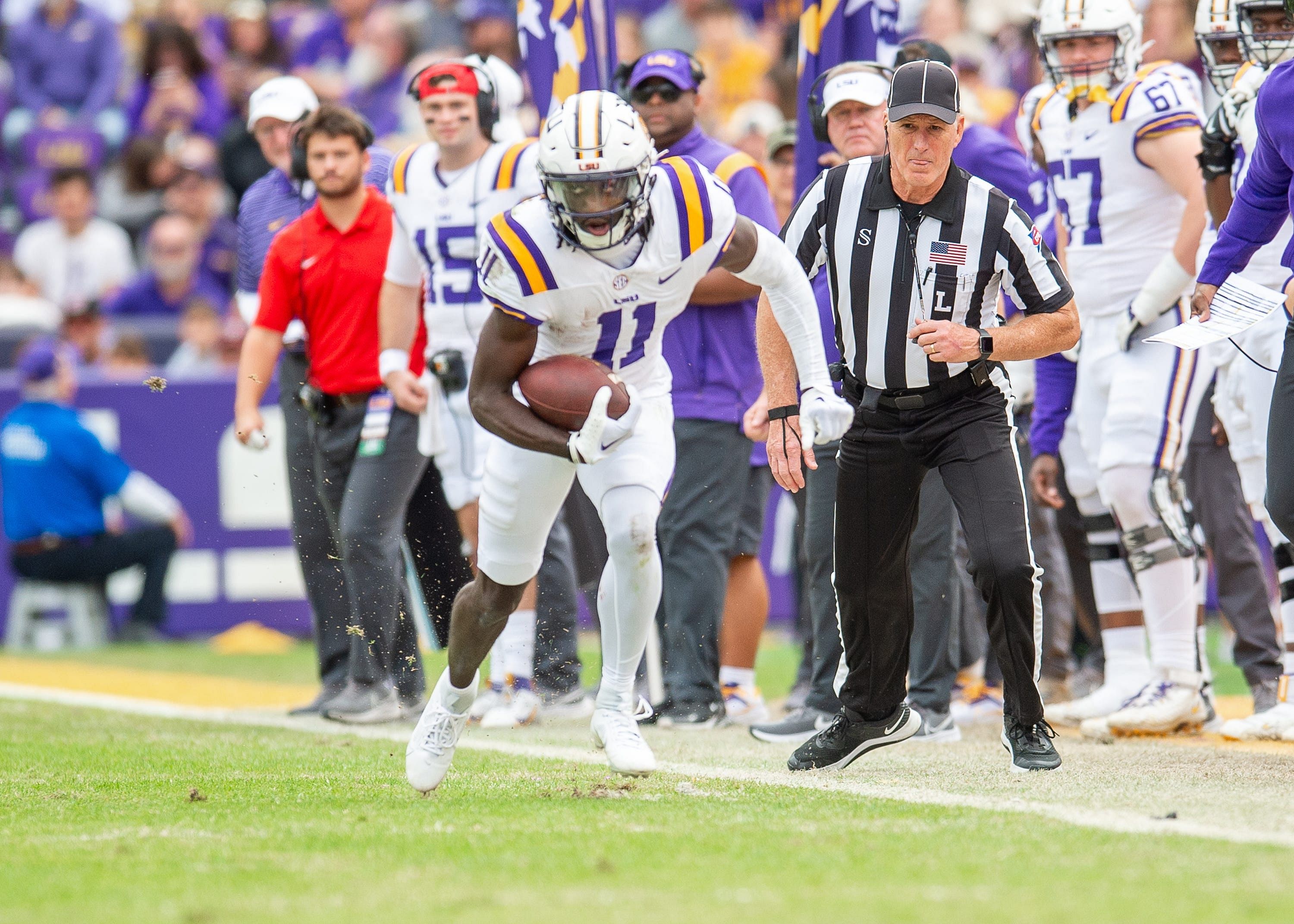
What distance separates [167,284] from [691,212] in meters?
8.49

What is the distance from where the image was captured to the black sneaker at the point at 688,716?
21.0 feet

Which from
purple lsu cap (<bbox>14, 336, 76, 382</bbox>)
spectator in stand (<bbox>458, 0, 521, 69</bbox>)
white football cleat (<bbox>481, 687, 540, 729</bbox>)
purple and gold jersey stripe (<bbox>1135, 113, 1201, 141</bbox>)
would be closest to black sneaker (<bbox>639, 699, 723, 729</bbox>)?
white football cleat (<bbox>481, 687, 540, 729</bbox>)

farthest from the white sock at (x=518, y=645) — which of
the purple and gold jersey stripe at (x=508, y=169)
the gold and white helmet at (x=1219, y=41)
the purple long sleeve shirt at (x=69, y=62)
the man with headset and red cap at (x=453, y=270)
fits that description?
the purple long sleeve shirt at (x=69, y=62)

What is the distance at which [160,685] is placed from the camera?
8.40 meters

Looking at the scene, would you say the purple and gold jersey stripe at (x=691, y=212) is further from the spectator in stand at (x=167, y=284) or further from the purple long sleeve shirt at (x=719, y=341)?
the spectator in stand at (x=167, y=284)

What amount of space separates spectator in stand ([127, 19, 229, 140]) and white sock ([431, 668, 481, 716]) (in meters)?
9.95

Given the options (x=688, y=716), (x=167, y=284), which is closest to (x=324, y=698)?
(x=688, y=716)

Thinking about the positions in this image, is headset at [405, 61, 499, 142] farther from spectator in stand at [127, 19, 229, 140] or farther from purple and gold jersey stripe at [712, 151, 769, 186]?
spectator in stand at [127, 19, 229, 140]

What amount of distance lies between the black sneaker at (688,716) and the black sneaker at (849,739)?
1.28 meters

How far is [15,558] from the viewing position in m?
10.2

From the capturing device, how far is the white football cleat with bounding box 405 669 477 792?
4664 millimetres

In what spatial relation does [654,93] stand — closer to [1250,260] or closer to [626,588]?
[1250,260]

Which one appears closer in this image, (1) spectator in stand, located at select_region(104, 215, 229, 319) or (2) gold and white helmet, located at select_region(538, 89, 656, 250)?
(2) gold and white helmet, located at select_region(538, 89, 656, 250)

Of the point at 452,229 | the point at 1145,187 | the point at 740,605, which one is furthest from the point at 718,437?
the point at 1145,187
